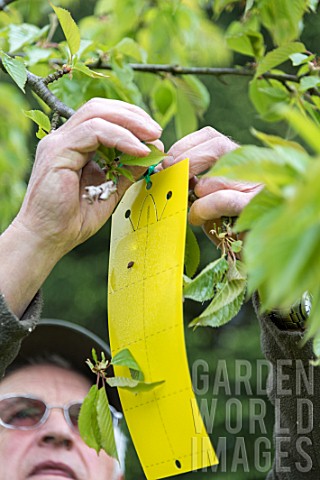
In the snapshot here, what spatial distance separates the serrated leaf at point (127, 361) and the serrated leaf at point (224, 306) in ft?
0.24

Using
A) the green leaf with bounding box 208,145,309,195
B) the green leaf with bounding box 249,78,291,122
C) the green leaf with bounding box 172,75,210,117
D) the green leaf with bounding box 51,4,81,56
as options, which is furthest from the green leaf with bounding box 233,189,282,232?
the green leaf with bounding box 172,75,210,117

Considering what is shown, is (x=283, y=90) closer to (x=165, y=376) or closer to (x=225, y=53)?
(x=165, y=376)

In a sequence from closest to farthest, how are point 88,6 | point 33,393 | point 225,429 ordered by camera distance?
point 33,393, point 225,429, point 88,6

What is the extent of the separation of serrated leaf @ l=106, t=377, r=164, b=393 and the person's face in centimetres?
48

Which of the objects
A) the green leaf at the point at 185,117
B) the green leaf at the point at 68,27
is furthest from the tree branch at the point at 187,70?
the green leaf at the point at 68,27

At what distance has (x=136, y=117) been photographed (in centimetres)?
83

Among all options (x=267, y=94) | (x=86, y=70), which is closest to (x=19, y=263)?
(x=86, y=70)

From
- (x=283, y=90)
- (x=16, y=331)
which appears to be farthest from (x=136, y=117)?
(x=283, y=90)

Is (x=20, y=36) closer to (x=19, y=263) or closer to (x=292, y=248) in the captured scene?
(x=19, y=263)

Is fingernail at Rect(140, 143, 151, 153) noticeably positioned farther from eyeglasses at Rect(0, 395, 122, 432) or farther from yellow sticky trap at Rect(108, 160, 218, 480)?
eyeglasses at Rect(0, 395, 122, 432)

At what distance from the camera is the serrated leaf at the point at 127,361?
77 cm

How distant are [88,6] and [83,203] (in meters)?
3.70

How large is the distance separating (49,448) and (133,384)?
0.57 metres

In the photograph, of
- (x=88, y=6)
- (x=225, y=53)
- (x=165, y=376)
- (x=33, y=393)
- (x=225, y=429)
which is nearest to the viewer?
(x=165, y=376)
